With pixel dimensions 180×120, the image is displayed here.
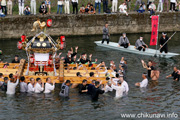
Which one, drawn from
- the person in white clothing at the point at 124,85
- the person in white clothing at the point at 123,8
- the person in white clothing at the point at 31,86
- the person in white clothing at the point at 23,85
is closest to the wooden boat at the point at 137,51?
the person in white clothing at the point at 123,8

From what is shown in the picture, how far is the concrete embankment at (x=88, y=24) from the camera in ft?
135

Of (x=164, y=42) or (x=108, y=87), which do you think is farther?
(x=164, y=42)

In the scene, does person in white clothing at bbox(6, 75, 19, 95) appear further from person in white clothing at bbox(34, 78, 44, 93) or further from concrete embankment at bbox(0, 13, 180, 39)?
concrete embankment at bbox(0, 13, 180, 39)

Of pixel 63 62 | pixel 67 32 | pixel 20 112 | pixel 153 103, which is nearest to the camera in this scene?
pixel 20 112

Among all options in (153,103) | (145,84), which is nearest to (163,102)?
(153,103)

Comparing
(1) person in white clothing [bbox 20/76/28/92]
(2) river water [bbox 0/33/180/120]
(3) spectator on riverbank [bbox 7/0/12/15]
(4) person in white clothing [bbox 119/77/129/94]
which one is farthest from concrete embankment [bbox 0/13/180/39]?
(4) person in white clothing [bbox 119/77/129/94]

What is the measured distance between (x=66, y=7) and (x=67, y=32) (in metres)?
2.99

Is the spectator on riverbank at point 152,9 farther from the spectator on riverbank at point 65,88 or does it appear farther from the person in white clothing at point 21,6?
the spectator on riverbank at point 65,88

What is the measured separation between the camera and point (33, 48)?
2377 centimetres

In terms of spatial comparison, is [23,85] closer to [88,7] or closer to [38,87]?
[38,87]

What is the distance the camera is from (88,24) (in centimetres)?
4344

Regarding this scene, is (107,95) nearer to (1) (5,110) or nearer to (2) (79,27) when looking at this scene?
(1) (5,110)

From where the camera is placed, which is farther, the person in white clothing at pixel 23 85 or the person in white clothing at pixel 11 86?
the person in white clothing at pixel 23 85

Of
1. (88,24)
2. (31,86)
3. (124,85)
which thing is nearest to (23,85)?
(31,86)
